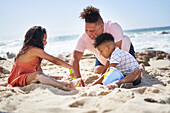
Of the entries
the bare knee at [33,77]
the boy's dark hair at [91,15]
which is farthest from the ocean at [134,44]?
the bare knee at [33,77]

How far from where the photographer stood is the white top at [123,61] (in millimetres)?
2773

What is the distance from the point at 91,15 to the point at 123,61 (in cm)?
123

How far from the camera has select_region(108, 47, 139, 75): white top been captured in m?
2.77

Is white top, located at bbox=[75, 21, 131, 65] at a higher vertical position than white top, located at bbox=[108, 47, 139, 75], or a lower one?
higher

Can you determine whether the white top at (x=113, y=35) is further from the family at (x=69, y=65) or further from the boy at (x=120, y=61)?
the boy at (x=120, y=61)

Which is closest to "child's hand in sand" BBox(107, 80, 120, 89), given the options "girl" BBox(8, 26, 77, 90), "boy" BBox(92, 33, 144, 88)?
"boy" BBox(92, 33, 144, 88)

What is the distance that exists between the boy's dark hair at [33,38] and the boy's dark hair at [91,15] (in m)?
0.92

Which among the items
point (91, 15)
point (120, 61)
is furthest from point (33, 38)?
point (120, 61)

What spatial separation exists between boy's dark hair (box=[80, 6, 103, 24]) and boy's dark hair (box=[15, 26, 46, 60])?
3.03 ft

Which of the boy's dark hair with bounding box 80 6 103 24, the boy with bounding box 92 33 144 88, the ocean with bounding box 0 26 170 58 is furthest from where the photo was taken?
the ocean with bounding box 0 26 170 58

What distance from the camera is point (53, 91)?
89.9 inches

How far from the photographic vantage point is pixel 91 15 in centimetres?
357

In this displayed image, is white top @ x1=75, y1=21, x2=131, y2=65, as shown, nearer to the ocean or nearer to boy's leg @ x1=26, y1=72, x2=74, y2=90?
the ocean

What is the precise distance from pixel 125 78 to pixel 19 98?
4.66 feet
